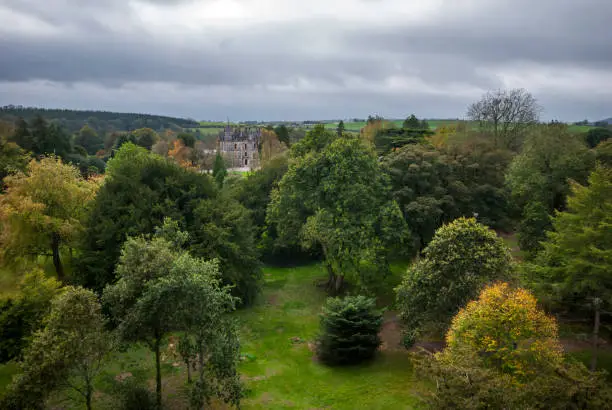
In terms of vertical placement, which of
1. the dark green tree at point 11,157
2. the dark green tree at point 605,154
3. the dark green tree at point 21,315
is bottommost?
the dark green tree at point 21,315

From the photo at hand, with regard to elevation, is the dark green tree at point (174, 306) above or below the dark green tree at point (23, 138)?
below

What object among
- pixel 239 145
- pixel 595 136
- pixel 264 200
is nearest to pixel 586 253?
pixel 264 200

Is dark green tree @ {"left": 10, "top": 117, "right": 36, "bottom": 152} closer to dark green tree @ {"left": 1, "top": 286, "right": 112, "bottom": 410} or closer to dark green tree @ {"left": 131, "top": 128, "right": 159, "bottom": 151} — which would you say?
dark green tree @ {"left": 131, "top": 128, "right": 159, "bottom": 151}

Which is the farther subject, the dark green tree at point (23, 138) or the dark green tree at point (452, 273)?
the dark green tree at point (23, 138)

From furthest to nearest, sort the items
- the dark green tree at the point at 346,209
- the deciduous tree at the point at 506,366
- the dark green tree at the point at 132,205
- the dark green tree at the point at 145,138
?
the dark green tree at the point at 145,138
the dark green tree at the point at 346,209
the dark green tree at the point at 132,205
the deciduous tree at the point at 506,366

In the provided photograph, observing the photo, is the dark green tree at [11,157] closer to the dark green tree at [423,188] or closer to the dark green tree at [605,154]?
the dark green tree at [423,188]

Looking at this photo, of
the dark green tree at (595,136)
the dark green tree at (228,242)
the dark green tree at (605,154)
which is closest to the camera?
the dark green tree at (228,242)

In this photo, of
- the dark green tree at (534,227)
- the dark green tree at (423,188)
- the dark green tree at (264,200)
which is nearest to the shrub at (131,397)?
the dark green tree at (423,188)

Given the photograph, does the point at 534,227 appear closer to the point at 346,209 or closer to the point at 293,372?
the point at 346,209

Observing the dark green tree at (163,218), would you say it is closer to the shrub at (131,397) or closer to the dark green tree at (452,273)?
the shrub at (131,397)
